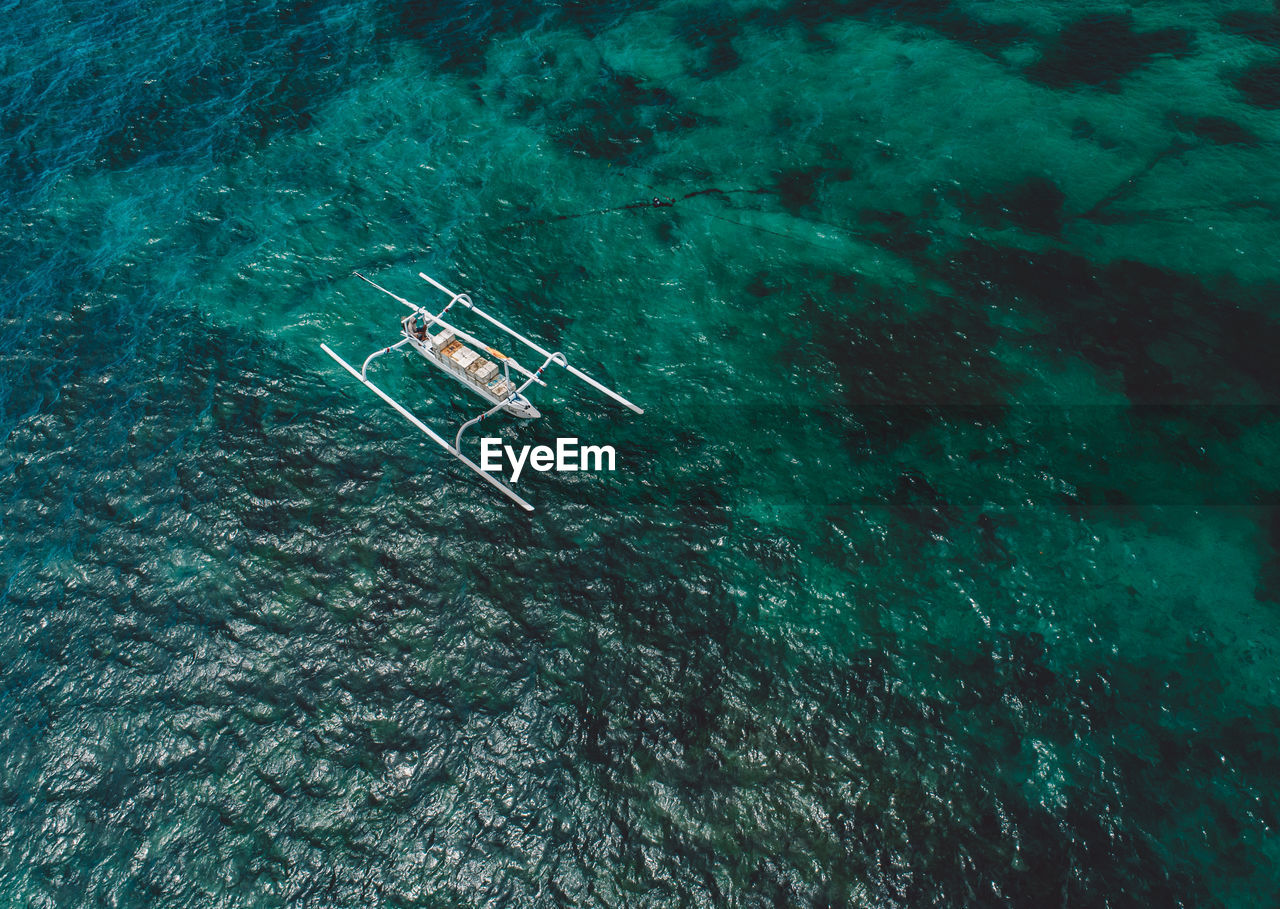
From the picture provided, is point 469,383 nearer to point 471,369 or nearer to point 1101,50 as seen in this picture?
point 471,369

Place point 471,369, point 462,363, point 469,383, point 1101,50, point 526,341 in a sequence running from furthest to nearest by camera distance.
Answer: point 1101,50
point 526,341
point 469,383
point 462,363
point 471,369

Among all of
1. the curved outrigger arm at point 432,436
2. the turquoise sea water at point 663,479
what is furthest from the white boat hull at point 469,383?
the curved outrigger arm at point 432,436

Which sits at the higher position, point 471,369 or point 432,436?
point 471,369

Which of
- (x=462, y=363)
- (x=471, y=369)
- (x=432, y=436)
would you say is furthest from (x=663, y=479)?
(x=462, y=363)

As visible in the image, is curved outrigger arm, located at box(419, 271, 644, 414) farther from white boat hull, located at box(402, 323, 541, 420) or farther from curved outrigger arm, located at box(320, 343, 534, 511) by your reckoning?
curved outrigger arm, located at box(320, 343, 534, 511)

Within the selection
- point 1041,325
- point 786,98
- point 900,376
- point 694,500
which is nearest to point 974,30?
point 786,98

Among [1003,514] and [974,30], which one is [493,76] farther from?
[1003,514]

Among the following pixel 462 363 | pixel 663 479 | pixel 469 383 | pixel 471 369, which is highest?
pixel 462 363
